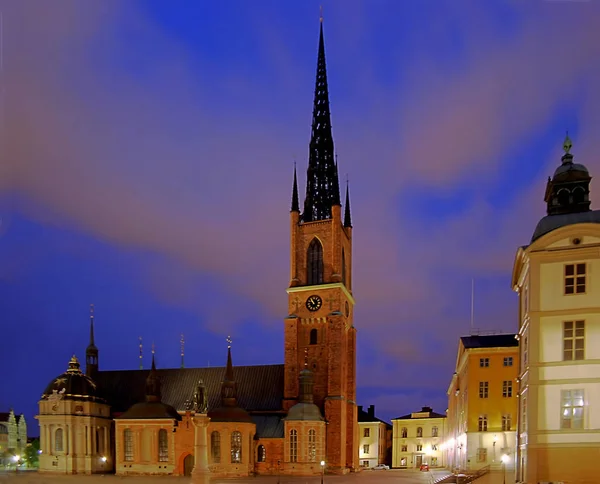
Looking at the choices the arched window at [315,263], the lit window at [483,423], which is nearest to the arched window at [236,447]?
the arched window at [315,263]

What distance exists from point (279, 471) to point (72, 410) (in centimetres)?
1745

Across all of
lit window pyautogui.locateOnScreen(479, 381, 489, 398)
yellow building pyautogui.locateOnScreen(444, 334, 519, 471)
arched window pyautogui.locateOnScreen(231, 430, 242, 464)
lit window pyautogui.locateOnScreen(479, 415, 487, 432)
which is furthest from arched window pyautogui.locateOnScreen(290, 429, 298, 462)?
lit window pyautogui.locateOnScreen(479, 381, 489, 398)

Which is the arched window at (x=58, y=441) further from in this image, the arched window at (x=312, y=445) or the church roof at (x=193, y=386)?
the arched window at (x=312, y=445)

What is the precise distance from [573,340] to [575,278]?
1.84m

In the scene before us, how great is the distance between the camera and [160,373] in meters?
46.4

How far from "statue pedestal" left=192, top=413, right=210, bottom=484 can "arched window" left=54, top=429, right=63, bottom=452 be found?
77.9 ft

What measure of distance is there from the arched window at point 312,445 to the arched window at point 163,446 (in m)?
10.7

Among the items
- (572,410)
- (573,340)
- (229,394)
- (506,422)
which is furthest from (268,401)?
(573,340)

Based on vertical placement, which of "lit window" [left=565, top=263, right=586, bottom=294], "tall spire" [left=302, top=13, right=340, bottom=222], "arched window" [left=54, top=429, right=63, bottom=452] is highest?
"tall spire" [left=302, top=13, right=340, bottom=222]

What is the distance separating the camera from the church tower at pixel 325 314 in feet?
126

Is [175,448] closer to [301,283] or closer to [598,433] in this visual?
[301,283]

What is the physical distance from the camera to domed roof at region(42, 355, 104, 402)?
40562mm

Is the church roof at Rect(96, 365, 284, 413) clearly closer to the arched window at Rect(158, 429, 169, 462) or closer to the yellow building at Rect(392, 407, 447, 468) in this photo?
the arched window at Rect(158, 429, 169, 462)

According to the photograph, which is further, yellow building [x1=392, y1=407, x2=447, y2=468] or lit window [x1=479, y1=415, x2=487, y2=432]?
yellow building [x1=392, y1=407, x2=447, y2=468]
